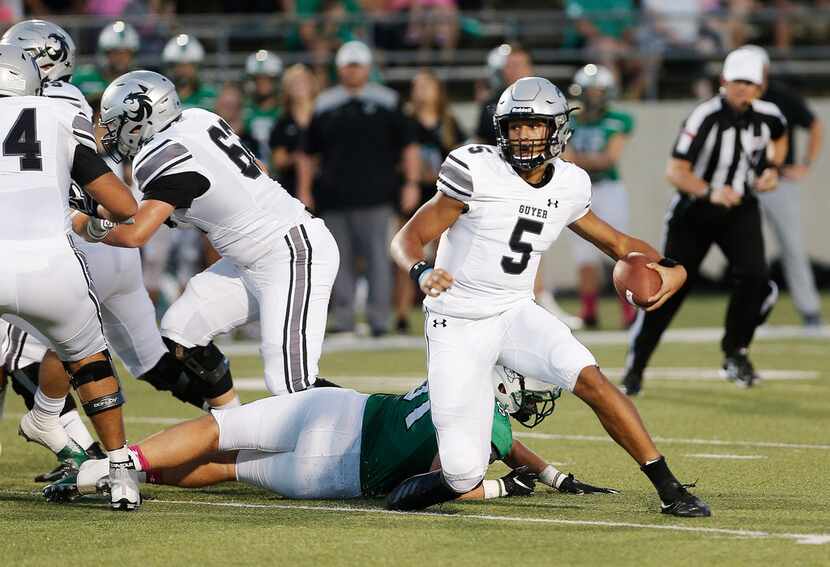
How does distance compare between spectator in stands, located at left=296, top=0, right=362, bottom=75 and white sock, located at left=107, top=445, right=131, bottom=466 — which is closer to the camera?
white sock, located at left=107, top=445, right=131, bottom=466

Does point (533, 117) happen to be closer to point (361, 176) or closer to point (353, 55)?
point (353, 55)

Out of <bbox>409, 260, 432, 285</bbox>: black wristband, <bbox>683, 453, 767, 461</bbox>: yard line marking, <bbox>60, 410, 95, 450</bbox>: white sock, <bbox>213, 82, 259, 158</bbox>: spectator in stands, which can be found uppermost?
<bbox>409, 260, 432, 285</bbox>: black wristband

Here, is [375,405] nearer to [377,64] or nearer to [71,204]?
[71,204]

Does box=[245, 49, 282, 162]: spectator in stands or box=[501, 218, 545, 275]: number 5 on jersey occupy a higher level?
box=[501, 218, 545, 275]: number 5 on jersey

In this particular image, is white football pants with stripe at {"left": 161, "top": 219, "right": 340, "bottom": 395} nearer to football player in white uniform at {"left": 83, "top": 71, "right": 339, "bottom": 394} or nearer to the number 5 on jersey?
football player in white uniform at {"left": 83, "top": 71, "right": 339, "bottom": 394}

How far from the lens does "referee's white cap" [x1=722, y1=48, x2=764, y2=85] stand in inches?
358

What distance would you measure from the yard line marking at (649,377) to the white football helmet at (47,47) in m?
3.05

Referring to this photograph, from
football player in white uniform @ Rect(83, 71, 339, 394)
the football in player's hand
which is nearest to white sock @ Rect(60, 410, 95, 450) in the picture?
football player in white uniform @ Rect(83, 71, 339, 394)

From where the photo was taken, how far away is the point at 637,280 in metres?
5.63

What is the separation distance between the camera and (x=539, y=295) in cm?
1309

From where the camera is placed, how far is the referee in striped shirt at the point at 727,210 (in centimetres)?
905

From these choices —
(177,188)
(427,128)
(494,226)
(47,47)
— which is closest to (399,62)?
(427,128)

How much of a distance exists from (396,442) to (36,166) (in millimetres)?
1683

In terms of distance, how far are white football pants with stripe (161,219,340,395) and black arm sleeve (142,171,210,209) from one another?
0.50 meters
